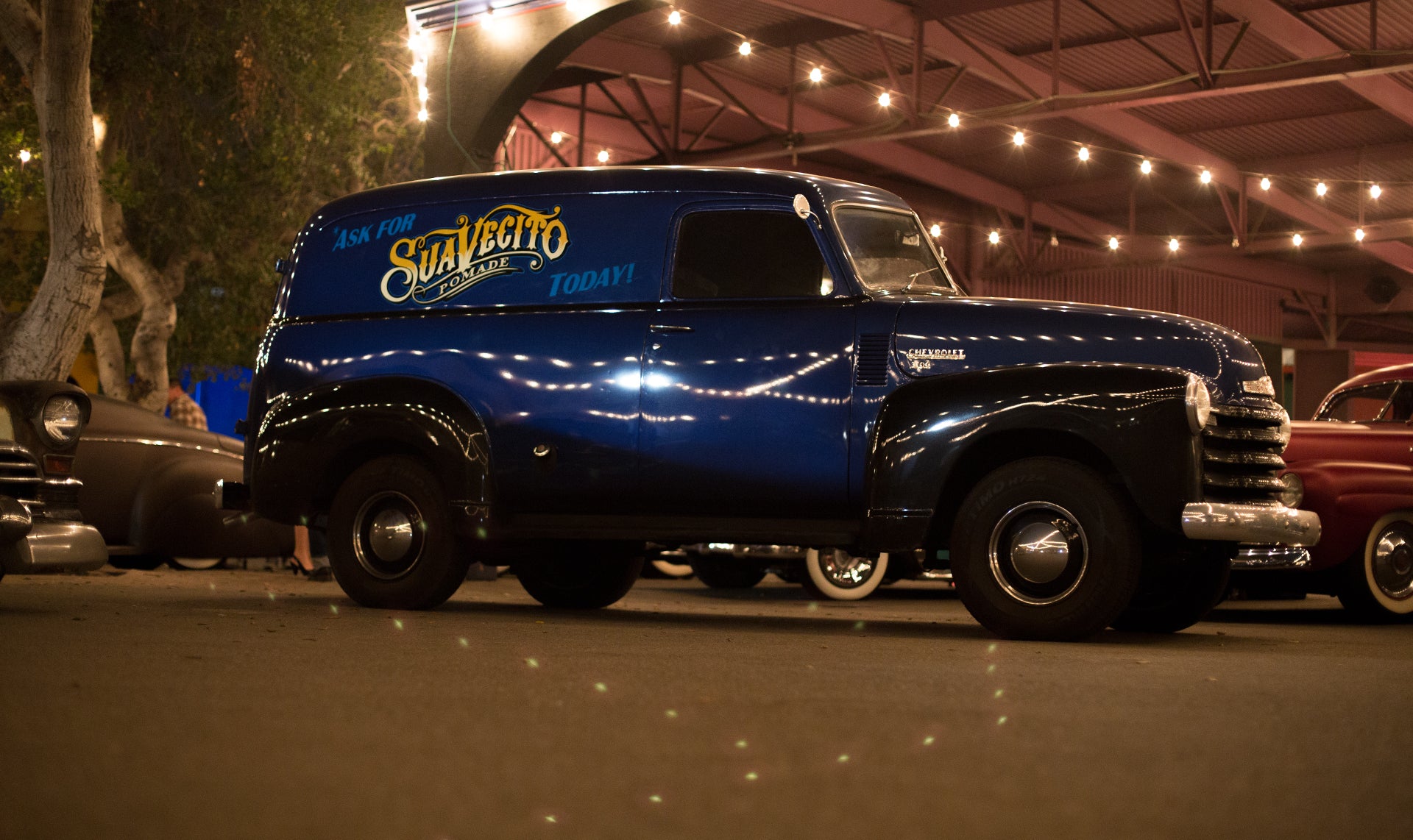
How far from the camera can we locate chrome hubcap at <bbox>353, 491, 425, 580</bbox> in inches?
346

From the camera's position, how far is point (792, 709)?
4.89 metres

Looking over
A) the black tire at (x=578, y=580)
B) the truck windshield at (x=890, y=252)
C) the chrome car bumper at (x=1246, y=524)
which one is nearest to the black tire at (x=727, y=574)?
the black tire at (x=578, y=580)

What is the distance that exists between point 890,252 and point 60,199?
880 cm

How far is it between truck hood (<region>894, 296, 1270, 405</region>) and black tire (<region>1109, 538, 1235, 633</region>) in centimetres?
94

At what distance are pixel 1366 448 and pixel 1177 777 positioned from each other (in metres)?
7.54

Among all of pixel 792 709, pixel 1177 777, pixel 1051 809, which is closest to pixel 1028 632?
pixel 792 709

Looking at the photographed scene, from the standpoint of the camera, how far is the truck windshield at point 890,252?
26.3 ft

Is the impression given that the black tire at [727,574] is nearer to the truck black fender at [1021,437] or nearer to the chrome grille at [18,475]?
the truck black fender at [1021,437]

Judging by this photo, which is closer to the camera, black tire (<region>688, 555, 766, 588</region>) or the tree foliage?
black tire (<region>688, 555, 766, 588</region>)

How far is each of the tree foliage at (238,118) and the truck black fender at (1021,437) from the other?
Result: 1019 centimetres

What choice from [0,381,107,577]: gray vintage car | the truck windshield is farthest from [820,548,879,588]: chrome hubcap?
[0,381,107,577]: gray vintage car

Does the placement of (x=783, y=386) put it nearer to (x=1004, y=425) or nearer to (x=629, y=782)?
(x=1004, y=425)

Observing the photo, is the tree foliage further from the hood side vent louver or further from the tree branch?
the hood side vent louver

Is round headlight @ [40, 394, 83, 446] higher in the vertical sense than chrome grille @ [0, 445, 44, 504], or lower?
higher
